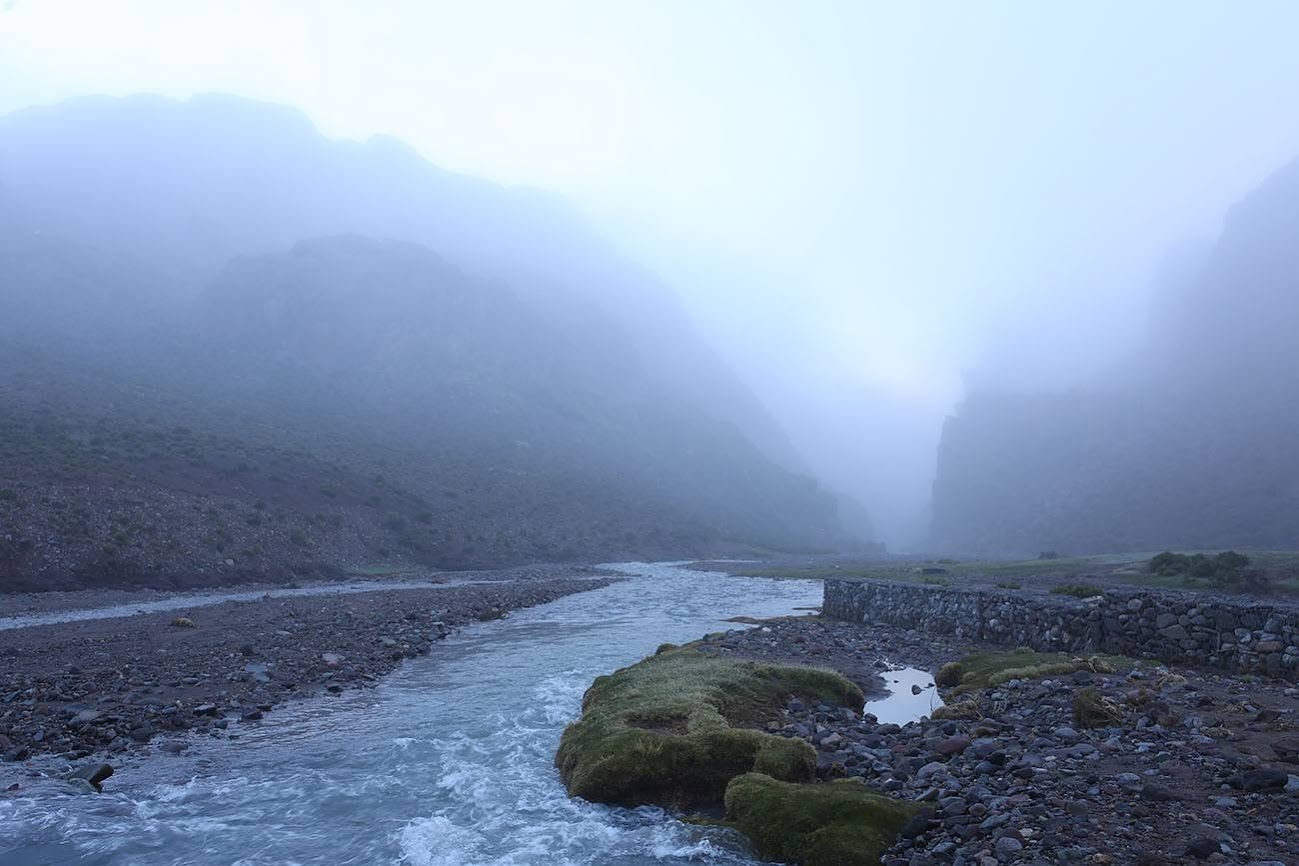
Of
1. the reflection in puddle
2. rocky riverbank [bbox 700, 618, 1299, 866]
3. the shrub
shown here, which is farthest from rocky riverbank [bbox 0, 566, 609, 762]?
the shrub

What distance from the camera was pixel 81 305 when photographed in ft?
407

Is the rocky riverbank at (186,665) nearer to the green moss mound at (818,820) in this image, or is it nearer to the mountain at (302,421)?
the green moss mound at (818,820)

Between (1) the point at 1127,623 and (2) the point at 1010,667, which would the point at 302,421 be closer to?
(2) the point at 1010,667

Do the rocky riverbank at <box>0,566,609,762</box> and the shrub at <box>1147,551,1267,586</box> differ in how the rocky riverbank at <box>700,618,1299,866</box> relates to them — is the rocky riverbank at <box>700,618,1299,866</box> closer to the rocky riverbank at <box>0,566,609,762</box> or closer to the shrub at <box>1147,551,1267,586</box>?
the rocky riverbank at <box>0,566,609,762</box>

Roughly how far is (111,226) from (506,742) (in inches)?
8024

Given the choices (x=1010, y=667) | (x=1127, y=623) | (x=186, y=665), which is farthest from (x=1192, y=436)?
(x=186, y=665)

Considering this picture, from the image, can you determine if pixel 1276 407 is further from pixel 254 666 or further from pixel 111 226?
pixel 111 226

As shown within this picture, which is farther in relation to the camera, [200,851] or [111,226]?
[111,226]

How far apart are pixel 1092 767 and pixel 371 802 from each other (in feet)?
35.6

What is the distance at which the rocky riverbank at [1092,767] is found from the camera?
865 centimetres

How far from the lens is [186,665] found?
2231 cm

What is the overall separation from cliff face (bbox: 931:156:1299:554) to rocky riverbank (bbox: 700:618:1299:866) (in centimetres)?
9124

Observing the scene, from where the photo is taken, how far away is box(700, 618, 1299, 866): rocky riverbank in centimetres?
865

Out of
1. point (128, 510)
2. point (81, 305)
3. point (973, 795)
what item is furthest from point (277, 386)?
point (973, 795)
